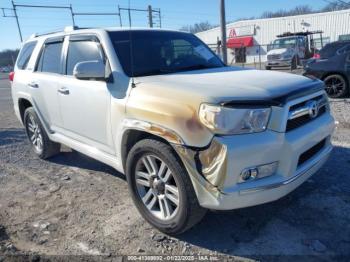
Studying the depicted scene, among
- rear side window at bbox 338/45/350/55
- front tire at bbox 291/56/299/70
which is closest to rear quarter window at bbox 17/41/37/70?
rear side window at bbox 338/45/350/55

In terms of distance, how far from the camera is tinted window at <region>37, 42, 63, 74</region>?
4.81 meters

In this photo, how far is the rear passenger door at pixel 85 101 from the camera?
382cm

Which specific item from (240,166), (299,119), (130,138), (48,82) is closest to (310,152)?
(299,119)

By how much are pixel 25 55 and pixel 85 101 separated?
2.63m

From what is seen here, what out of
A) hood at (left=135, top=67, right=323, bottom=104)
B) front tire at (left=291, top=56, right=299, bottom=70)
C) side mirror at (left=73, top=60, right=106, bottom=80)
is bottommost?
front tire at (left=291, top=56, right=299, bottom=70)

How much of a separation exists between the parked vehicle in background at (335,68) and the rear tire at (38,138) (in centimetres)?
739

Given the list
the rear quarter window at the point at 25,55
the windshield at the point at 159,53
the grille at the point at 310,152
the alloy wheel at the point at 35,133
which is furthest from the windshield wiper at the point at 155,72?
the rear quarter window at the point at 25,55

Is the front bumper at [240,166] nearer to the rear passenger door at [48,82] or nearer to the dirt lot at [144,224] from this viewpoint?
the dirt lot at [144,224]

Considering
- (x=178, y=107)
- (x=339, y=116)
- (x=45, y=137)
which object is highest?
(x=178, y=107)

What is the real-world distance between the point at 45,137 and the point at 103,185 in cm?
156

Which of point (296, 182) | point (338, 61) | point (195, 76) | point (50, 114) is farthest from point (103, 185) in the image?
point (338, 61)

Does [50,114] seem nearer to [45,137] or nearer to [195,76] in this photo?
[45,137]

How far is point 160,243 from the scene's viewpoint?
3244mm

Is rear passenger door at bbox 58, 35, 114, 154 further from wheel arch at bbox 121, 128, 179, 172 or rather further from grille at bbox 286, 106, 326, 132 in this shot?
grille at bbox 286, 106, 326, 132
